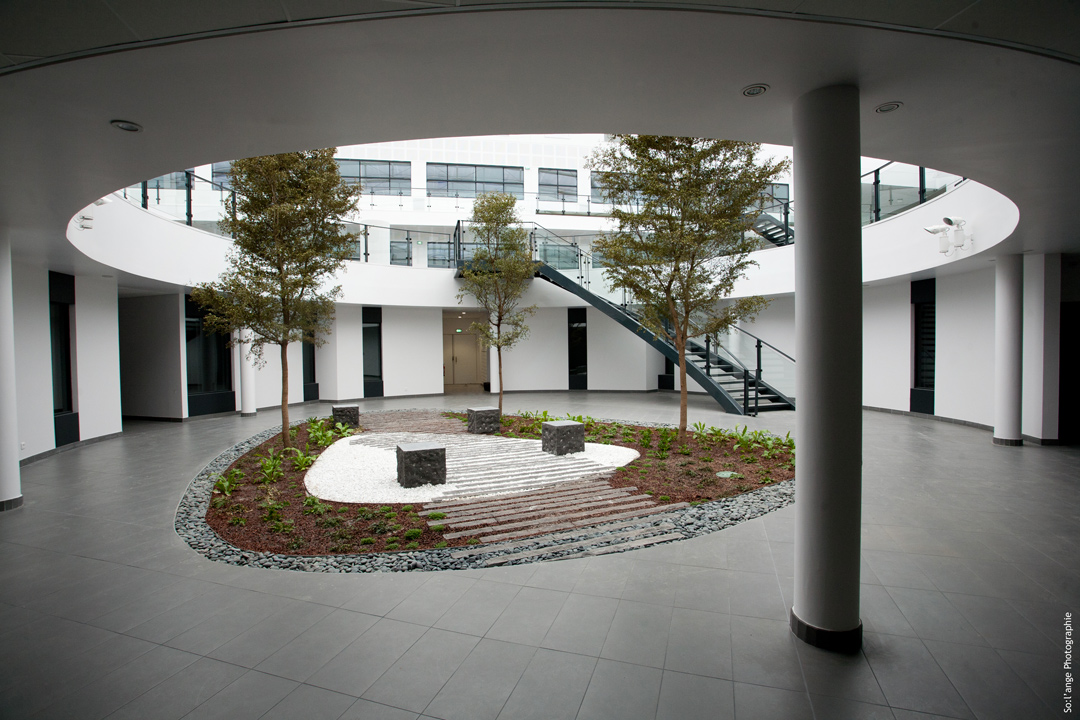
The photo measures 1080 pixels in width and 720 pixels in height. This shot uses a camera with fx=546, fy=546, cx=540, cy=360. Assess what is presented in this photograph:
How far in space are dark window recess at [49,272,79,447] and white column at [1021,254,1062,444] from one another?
1725cm

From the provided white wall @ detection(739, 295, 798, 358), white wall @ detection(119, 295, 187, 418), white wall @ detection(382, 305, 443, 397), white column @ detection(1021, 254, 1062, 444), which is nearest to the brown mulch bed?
white column @ detection(1021, 254, 1062, 444)

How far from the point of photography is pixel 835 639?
3189mm

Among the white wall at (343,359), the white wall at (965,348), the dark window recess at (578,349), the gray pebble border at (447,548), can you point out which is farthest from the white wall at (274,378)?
the white wall at (965,348)

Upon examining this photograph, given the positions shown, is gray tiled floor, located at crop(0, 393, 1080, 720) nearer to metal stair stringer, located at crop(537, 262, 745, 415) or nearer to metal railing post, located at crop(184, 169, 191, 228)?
metal stair stringer, located at crop(537, 262, 745, 415)

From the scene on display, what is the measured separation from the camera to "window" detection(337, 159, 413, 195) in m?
24.1

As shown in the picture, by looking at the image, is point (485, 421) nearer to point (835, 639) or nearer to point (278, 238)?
point (278, 238)

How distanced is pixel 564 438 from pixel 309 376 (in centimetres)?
1229

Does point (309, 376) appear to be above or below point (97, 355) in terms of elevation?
below

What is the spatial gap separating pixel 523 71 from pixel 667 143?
20.5ft

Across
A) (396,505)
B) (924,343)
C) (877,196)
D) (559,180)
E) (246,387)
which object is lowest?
(396,505)

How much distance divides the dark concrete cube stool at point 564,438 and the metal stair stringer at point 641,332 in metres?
4.14

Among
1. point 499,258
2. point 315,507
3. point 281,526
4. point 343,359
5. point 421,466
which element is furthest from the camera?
point 343,359

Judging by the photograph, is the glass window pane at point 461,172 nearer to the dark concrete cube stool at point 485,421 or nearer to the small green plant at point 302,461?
the dark concrete cube stool at point 485,421

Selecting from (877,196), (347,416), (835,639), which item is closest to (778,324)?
(877,196)
